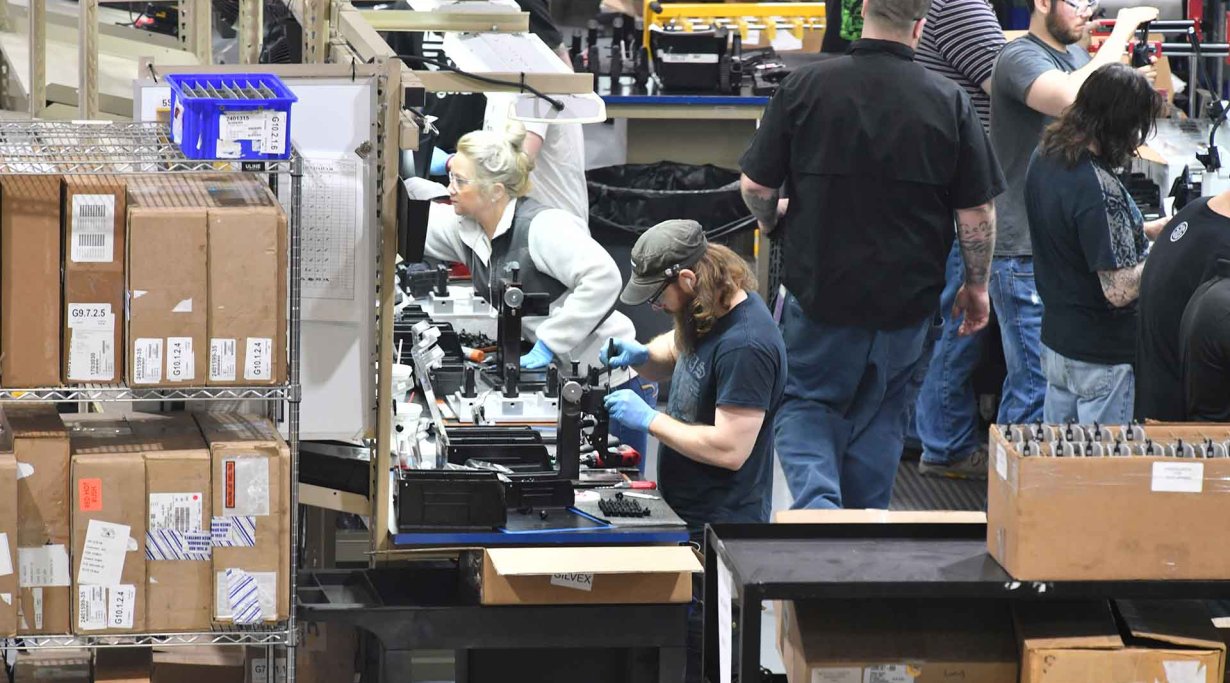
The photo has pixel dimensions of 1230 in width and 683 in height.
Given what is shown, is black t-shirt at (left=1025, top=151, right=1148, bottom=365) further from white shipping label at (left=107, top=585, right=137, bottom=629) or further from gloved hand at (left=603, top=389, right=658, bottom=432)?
white shipping label at (left=107, top=585, right=137, bottom=629)

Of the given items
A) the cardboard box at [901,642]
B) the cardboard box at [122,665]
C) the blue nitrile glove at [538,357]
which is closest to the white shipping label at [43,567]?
the cardboard box at [122,665]

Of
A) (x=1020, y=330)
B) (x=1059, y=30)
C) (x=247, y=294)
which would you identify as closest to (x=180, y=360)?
(x=247, y=294)

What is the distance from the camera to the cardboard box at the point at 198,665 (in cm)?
367

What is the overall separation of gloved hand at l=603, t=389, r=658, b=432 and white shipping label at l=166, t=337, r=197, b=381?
1186 mm

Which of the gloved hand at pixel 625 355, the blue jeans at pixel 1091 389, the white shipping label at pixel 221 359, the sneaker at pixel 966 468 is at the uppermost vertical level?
the white shipping label at pixel 221 359

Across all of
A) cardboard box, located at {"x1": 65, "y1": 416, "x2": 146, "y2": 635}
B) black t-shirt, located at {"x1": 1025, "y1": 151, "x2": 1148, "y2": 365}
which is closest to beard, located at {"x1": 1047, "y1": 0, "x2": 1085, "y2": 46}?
black t-shirt, located at {"x1": 1025, "y1": 151, "x2": 1148, "y2": 365}

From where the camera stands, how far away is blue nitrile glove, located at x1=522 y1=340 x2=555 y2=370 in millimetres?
4910

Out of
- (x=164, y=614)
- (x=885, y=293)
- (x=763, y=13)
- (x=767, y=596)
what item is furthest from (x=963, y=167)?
(x=763, y=13)

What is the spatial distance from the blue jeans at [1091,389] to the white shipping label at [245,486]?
263cm

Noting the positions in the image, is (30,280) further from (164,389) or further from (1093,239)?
(1093,239)

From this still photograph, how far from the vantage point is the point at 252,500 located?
3.29 meters

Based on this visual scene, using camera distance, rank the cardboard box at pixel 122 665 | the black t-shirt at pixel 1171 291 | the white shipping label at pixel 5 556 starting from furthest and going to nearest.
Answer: the black t-shirt at pixel 1171 291
the cardboard box at pixel 122 665
the white shipping label at pixel 5 556

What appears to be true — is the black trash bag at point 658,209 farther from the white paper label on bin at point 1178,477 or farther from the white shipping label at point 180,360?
the white paper label on bin at point 1178,477

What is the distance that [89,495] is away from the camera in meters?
3.21
